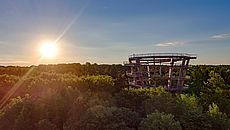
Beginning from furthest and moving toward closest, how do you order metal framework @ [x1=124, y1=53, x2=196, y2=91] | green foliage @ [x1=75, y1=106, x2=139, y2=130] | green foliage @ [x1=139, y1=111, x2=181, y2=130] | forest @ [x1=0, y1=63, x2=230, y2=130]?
metal framework @ [x1=124, y1=53, x2=196, y2=91] → forest @ [x1=0, y1=63, x2=230, y2=130] → green foliage @ [x1=75, y1=106, x2=139, y2=130] → green foliage @ [x1=139, y1=111, x2=181, y2=130]

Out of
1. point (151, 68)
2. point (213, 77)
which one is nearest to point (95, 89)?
point (151, 68)

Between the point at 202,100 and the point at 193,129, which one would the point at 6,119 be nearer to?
the point at 193,129

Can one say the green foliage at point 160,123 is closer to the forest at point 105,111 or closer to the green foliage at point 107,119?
the forest at point 105,111

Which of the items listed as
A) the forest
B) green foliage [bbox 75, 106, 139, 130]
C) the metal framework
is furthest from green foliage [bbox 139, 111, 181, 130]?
the metal framework

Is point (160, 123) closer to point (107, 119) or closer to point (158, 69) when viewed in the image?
point (107, 119)


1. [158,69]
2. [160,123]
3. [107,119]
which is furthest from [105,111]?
[158,69]

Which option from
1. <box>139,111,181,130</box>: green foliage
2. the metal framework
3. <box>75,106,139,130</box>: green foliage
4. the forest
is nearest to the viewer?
<box>139,111,181,130</box>: green foliage

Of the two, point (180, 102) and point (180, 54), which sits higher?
point (180, 54)

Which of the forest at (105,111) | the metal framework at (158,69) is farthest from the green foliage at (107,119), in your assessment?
the metal framework at (158,69)

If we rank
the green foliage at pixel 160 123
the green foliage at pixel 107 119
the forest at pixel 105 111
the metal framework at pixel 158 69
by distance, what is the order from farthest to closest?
the metal framework at pixel 158 69 < the forest at pixel 105 111 < the green foliage at pixel 107 119 < the green foliage at pixel 160 123

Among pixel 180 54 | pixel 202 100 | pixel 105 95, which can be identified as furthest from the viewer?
pixel 180 54

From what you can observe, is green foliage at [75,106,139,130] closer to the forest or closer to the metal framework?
the forest
